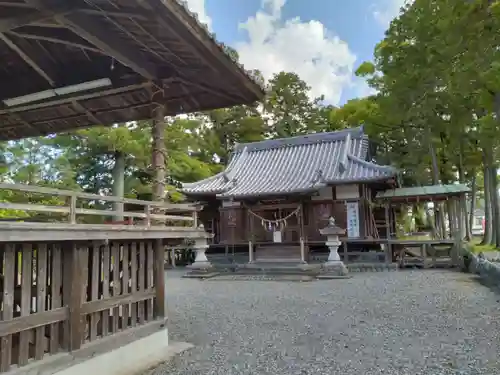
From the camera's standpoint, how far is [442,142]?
2261cm

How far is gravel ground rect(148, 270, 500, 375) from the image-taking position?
5156 mm

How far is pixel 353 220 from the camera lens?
691 inches

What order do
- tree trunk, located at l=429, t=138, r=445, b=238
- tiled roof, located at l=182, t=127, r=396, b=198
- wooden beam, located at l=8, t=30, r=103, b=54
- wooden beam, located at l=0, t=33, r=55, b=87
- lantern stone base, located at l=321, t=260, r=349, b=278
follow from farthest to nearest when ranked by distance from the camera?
tree trunk, located at l=429, t=138, r=445, b=238 < tiled roof, located at l=182, t=127, r=396, b=198 < lantern stone base, located at l=321, t=260, r=349, b=278 < wooden beam, located at l=0, t=33, r=55, b=87 < wooden beam, located at l=8, t=30, r=103, b=54

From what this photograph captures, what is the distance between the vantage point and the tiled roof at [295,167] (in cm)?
1742

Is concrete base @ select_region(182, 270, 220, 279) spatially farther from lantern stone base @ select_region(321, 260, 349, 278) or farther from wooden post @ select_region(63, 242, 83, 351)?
wooden post @ select_region(63, 242, 83, 351)

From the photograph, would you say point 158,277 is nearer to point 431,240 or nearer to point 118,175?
point 431,240

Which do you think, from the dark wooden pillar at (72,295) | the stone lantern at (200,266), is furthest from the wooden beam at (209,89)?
the stone lantern at (200,266)

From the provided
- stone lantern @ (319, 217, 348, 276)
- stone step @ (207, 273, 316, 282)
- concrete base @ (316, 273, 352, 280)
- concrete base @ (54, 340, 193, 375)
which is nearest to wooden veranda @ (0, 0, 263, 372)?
concrete base @ (54, 340, 193, 375)

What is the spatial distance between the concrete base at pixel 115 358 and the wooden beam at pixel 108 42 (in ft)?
11.3

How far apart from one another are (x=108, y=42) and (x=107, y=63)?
0.95m

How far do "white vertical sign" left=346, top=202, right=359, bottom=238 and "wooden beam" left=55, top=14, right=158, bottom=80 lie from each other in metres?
13.4

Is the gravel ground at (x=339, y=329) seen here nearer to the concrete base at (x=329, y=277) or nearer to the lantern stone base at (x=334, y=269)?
the concrete base at (x=329, y=277)

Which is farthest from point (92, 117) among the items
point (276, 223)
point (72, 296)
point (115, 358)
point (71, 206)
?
point (276, 223)

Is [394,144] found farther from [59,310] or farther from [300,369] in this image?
[59,310]
